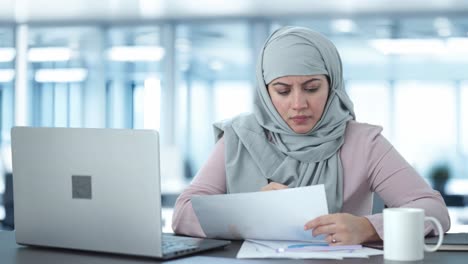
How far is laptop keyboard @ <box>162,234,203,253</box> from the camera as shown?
5.23ft

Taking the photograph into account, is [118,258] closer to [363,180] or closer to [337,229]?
[337,229]

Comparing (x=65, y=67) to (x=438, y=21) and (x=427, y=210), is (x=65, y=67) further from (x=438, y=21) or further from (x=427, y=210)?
(x=427, y=210)

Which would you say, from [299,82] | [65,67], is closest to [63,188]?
[299,82]

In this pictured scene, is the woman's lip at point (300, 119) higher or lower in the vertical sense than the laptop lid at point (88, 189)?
higher

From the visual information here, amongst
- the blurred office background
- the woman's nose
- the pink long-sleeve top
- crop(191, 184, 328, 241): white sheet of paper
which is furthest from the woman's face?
the blurred office background

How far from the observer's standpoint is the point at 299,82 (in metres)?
2.08

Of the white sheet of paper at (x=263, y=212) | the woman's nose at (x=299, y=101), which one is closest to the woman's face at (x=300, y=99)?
the woman's nose at (x=299, y=101)

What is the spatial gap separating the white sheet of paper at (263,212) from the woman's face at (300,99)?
0.42 m

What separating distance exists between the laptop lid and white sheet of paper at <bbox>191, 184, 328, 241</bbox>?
279 millimetres

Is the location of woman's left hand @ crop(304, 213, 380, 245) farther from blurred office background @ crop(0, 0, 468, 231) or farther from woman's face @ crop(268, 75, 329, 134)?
blurred office background @ crop(0, 0, 468, 231)

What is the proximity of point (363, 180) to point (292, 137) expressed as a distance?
0.23 metres

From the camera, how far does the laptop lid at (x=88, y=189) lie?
4.95 feet

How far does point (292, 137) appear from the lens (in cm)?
216

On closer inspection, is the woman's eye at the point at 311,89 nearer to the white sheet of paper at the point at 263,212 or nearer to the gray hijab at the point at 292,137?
the gray hijab at the point at 292,137
